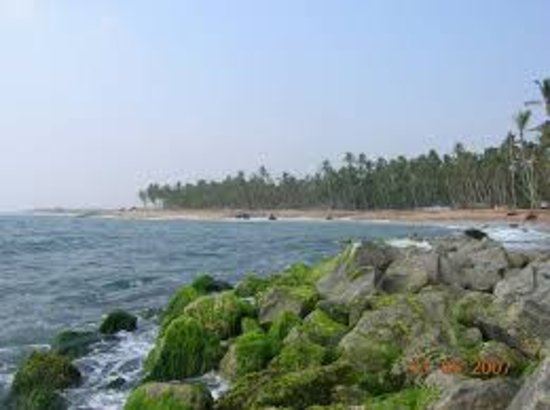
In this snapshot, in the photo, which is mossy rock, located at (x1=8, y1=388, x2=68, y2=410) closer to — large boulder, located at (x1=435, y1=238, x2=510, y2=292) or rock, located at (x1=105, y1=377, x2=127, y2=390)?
rock, located at (x1=105, y1=377, x2=127, y2=390)

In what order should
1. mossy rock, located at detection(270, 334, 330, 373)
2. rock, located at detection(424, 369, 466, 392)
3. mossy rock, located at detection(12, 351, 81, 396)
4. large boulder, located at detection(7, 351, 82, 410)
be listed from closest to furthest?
rock, located at detection(424, 369, 466, 392) → mossy rock, located at detection(270, 334, 330, 373) → large boulder, located at detection(7, 351, 82, 410) → mossy rock, located at detection(12, 351, 81, 396)

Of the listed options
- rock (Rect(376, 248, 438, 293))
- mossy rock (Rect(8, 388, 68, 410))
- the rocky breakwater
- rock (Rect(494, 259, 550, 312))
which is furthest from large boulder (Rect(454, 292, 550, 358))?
mossy rock (Rect(8, 388, 68, 410))

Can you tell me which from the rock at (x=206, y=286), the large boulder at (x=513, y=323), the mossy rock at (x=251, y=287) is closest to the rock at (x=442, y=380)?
the large boulder at (x=513, y=323)

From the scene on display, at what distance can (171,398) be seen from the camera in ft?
39.1

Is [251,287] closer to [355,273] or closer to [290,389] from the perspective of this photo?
[355,273]

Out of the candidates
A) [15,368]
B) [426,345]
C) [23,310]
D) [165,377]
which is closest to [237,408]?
[426,345]

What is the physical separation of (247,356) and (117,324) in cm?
774

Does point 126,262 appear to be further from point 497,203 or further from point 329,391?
point 497,203

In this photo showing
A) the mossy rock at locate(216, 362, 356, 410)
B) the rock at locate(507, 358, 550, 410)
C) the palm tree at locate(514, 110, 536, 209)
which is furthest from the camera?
the palm tree at locate(514, 110, 536, 209)

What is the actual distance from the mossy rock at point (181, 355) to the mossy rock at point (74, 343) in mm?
3295

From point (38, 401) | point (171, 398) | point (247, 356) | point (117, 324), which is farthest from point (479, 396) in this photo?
point (117, 324)

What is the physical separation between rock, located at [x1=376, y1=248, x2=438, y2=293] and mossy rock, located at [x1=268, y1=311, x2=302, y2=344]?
2.56 metres

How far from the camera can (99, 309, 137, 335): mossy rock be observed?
21.6 meters

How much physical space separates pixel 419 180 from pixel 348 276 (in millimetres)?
130861
